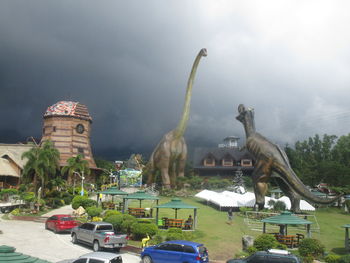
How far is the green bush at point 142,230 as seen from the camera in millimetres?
19375

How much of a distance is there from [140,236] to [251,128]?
16656 mm

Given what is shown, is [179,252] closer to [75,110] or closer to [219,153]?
[75,110]

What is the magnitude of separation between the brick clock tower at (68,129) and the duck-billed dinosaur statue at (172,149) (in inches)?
1012

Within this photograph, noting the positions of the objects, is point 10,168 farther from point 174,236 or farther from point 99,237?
point 174,236

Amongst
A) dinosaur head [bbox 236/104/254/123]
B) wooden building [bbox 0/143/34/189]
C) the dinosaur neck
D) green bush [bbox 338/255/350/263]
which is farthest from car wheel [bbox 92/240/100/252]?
wooden building [bbox 0/143/34/189]

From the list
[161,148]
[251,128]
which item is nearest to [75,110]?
[161,148]

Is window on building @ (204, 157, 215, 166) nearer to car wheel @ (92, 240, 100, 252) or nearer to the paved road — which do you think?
the paved road

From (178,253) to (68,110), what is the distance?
57.5 metres

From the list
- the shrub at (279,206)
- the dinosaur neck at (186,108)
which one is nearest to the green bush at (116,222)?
the shrub at (279,206)

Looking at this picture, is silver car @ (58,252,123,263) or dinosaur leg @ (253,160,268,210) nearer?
silver car @ (58,252,123,263)

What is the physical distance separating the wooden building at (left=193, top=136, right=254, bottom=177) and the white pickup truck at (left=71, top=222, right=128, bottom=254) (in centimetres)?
5452

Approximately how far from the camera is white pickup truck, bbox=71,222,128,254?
17.2 m

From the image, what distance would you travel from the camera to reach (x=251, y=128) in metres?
32.3

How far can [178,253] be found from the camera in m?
13.8
